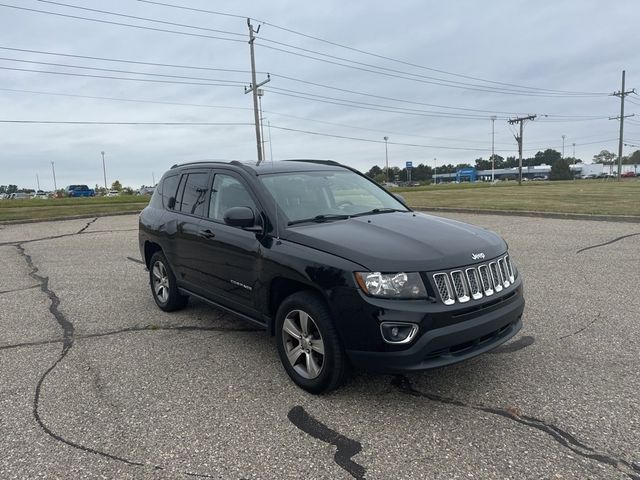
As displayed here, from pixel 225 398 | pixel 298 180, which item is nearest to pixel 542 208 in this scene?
pixel 298 180

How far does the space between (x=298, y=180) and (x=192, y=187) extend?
1.41m

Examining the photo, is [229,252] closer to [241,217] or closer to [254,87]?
[241,217]

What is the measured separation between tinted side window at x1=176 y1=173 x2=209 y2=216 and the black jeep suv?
24 mm

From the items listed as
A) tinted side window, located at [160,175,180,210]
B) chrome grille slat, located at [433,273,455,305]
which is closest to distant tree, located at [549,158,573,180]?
tinted side window, located at [160,175,180,210]

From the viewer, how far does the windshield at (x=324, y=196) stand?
13.9ft

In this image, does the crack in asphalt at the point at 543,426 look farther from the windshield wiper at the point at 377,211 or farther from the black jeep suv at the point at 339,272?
the windshield wiper at the point at 377,211

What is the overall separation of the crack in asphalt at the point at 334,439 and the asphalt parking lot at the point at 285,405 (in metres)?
0.01

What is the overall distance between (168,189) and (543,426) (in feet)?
15.5

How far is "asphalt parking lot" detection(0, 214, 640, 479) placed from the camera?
9.14ft

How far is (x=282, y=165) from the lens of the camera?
16.2 ft

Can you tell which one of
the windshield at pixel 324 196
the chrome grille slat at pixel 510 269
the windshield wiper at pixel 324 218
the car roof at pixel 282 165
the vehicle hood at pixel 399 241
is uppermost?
the car roof at pixel 282 165

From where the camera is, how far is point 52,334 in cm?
516

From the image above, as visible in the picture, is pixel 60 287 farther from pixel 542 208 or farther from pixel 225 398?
pixel 542 208

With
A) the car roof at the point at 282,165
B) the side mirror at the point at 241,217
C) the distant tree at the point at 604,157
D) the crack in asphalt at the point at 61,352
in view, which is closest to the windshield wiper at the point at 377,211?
the car roof at the point at 282,165
